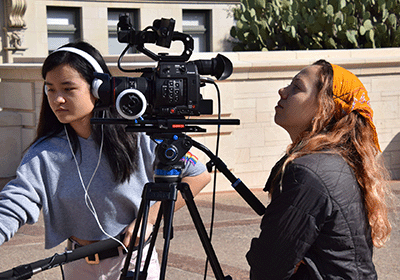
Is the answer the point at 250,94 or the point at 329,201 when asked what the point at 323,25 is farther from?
the point at 329,201

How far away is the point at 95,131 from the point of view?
2.42 m

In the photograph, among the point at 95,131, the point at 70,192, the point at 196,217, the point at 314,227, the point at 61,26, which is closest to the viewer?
the point at 314,227

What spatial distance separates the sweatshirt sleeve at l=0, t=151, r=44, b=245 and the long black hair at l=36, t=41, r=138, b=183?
17 cm

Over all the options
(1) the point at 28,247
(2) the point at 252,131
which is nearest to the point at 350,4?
(2) the point at 252,131

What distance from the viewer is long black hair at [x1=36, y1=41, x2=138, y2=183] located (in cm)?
232

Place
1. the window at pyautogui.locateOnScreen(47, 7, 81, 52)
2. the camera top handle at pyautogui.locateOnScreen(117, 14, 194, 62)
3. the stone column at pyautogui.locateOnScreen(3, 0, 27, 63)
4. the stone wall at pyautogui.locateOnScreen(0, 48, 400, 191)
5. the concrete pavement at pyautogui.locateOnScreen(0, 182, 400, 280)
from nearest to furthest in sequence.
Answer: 1. the camera top handle at pyautogui.locateOnScreen(117, 14, 194, 62)
2. the concrete pavement at pyautogui.locateOnScreen(0, 182, 400, 280)
3. the stone wall at pyautogui.locateOnScreen(0, 48, 400, 191)
4. the stone column at pyautogui.locateOnScreen(3, 0, 27, 63)
5. the window at pyautogui.locateOnScreen(47, 7, 81, 52)

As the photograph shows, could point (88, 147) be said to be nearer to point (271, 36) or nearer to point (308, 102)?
point (308, 102)

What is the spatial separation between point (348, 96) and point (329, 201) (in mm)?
439

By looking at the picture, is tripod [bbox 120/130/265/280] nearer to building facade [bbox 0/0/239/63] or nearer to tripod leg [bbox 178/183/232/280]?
tripod leg [bbox 178/183/232/280]

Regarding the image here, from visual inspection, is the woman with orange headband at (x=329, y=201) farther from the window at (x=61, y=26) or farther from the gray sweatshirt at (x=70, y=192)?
the window at (x=61, y=26)

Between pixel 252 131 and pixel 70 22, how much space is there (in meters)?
8.54

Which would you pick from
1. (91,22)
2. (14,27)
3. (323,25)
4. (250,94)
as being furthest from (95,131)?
(91,22)

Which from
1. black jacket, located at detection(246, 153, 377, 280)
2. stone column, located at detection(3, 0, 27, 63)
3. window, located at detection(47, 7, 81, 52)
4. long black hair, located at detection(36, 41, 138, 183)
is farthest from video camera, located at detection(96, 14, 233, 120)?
window, located at detection(47, 7, 81, 52)

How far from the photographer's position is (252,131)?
761 centimetres
